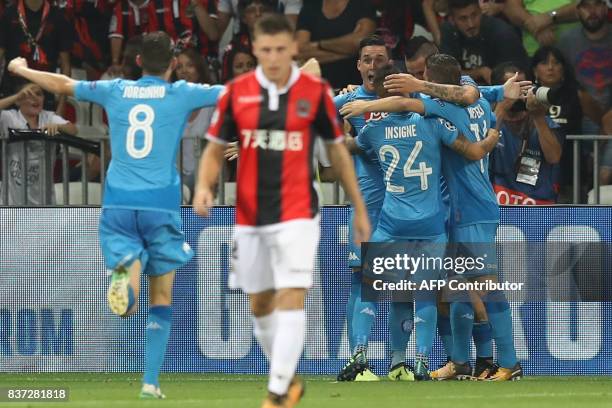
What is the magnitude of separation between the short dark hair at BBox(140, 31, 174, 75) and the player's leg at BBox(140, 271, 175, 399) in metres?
1.43

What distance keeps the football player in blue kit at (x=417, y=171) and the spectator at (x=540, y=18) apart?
120 inches

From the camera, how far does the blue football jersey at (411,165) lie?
42.8 ft

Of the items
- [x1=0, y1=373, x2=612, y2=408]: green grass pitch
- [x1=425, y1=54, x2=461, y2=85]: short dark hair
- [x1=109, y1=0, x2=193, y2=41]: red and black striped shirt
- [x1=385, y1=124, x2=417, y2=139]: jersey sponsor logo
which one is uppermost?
[x1=109, y1=0, x2=193, y2=41]: red and black striped shirt

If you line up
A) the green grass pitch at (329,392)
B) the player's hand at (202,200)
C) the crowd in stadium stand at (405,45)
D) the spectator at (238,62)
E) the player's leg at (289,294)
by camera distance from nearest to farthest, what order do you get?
1. the player's leg at (289,294)
2. the player's hand at (202,200)
3. the green grass pitch at (329,392)
4. the crowd in stadium stand at (405,45)
5. the spectator at (238,62)

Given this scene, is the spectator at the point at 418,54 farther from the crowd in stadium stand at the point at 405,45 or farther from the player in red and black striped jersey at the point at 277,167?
the player in red and black striped jersey at the point at 277,167

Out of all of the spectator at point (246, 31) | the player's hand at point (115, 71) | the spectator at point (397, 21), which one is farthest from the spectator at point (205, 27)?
the spectator at point (397, 21)

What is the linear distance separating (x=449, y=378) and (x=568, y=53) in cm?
387

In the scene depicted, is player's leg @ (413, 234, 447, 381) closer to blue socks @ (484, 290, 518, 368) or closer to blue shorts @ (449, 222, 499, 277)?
blue shorts @ (449, 222, 499, 277)

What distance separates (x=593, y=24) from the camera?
15422 millimetres

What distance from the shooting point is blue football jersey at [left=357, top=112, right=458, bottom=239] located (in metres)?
13.0

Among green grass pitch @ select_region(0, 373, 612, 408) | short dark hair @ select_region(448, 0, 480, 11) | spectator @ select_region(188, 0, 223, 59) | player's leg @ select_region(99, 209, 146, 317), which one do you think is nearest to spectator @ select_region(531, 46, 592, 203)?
short dark hair @ select_region(448, 0, 480, 11)

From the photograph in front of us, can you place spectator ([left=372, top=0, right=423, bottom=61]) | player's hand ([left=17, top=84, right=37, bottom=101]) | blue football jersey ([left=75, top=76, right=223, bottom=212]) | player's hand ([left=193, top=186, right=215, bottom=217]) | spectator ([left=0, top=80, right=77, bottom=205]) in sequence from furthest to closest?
spectator ([left=372, top=0, right=423, bottom=61]) < player's hand ([left=17, top=84, right=37, bottom=101]) < spectator ([left=0, top=80, right=77, bottom=205]) < blue football jersey ([left=75, top=76, right=223, bottom=212]) < player's hand ([left=193, top=186, right=215, bottom=217])

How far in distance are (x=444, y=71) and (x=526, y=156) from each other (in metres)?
1.55

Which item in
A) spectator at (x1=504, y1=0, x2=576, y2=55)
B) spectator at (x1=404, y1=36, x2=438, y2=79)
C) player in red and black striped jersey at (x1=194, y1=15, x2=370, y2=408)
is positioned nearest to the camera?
player in red and black striped jersey at (x1=194, y1=15, x2=370, y2=408)
